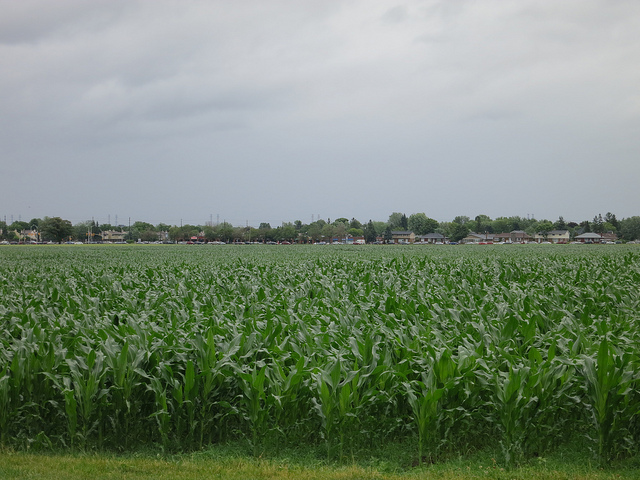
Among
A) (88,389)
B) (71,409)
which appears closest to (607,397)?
(88,389)

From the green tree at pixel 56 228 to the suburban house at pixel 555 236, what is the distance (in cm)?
17509

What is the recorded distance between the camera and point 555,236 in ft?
629

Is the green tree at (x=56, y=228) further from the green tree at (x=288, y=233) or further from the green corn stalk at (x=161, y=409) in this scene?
the green corn stalk at (x=161, y=409)

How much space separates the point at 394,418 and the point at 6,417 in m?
5.37

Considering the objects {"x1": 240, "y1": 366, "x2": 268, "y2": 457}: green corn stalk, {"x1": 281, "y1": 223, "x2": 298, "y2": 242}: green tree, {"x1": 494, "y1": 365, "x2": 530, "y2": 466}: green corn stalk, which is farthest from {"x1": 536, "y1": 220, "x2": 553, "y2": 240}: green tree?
{"x1": 240, "y1": 366, "x2": 268, "y2": 457}: green corn stalk

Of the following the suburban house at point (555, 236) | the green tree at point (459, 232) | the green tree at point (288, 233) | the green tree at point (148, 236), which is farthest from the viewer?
the green tree at point (148, 236)

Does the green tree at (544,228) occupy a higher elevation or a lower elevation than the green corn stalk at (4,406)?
higher

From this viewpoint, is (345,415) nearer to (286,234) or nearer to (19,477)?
(19,477)

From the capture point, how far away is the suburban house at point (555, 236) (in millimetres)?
187875

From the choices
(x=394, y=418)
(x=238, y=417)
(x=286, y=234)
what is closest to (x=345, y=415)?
(x=394, y=418)

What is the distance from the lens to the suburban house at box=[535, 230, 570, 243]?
188 meters

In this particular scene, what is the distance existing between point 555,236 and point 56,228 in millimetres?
182181

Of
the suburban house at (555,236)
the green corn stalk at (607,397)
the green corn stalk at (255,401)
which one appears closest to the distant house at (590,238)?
the suburban house at (555,236)

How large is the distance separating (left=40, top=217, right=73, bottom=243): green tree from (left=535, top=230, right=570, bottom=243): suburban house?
574ft
